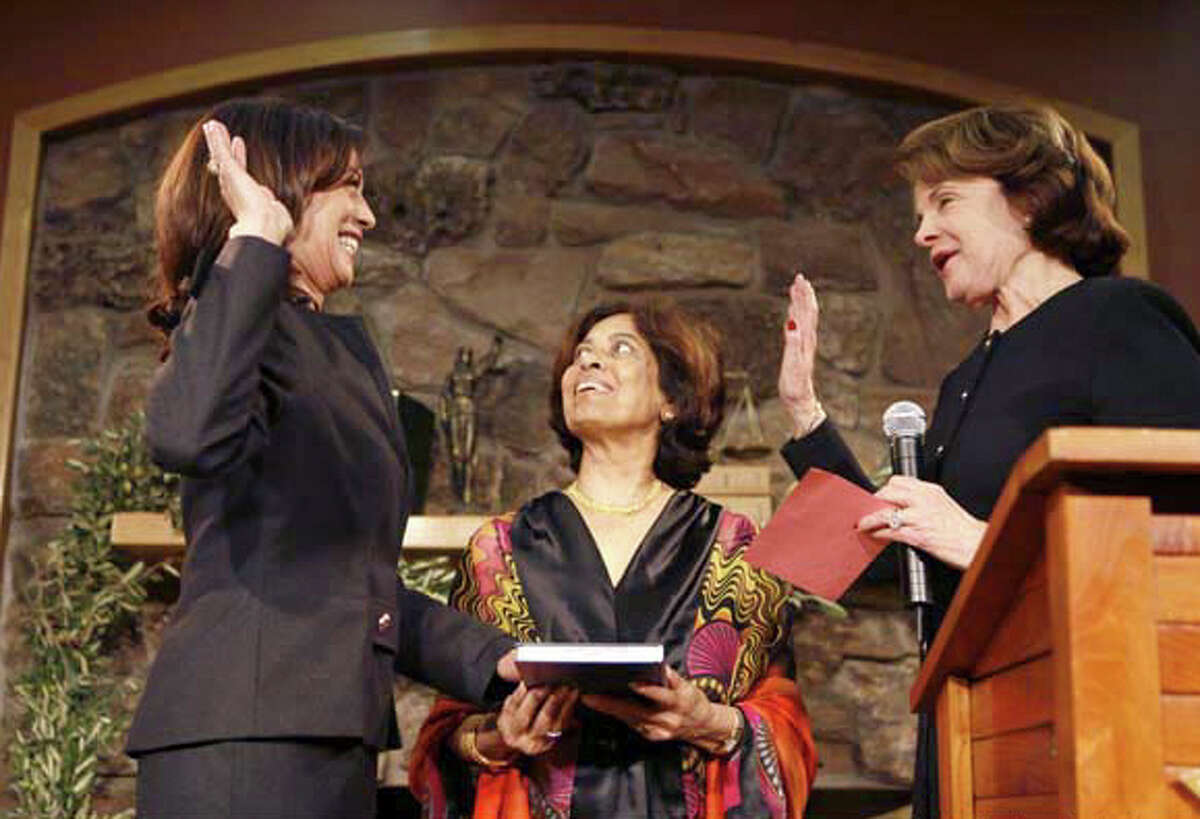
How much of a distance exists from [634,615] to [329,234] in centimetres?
90

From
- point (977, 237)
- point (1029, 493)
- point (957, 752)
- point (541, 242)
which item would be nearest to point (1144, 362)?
point (977, 237)

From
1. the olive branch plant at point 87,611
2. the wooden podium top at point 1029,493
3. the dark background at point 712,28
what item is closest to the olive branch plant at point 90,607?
the olive branch plant at point 87,611

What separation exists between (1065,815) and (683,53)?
2.81m

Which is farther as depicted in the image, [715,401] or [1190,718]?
[715,401]

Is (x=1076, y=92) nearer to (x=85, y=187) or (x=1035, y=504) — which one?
(x=85, y=187)

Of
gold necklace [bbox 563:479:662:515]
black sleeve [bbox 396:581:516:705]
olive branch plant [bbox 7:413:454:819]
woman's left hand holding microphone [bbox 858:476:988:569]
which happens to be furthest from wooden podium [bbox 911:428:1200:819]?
olive branch plant [bbox 7:413:454:819]

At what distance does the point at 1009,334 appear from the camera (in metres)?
1.94

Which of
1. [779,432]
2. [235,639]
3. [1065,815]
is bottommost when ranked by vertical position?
[1065,815]

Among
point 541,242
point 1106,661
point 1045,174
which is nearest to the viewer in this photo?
point 1106,661

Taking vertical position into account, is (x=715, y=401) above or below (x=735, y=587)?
above

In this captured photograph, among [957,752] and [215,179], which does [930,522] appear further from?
[215,179]

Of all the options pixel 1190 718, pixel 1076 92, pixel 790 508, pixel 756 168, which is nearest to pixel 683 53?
pixel 756 168

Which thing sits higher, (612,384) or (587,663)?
(612,384)

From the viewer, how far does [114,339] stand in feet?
11.8
